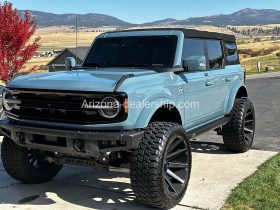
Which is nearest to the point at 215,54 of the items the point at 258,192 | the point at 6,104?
the point at 258,192

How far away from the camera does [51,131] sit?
4.38m

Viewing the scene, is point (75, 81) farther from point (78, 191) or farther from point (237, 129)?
point (237, 129)

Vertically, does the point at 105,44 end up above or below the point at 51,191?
above

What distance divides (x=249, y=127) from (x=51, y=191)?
3.82 m

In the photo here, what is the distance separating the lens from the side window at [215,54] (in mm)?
6461

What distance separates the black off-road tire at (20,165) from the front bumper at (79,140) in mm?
708

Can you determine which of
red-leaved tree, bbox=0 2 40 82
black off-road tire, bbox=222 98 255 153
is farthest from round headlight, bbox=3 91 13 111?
red-leaved tree, bbox=0 2 40 82

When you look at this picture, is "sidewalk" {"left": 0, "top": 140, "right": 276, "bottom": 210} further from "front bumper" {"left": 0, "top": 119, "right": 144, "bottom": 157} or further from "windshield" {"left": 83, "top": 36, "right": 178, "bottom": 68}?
"windshield" {"left": 83, "top": 36, "right": 178, "bottom": 68}

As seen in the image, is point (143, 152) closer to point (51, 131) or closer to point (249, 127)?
point (51, 131)

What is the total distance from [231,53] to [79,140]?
3968 mm

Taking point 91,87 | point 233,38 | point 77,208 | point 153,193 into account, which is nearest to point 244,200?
point 153,193

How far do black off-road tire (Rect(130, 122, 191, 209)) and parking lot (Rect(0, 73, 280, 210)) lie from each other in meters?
0.37

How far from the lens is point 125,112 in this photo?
4.20 meters

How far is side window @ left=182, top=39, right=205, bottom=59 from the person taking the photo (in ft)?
18.8
